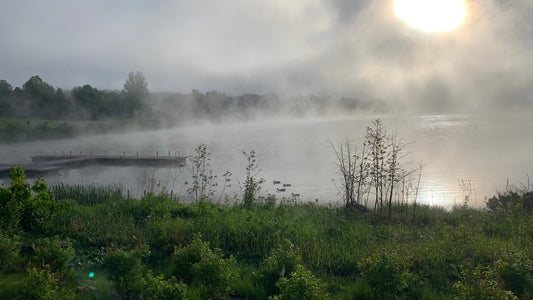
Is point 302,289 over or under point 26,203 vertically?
under

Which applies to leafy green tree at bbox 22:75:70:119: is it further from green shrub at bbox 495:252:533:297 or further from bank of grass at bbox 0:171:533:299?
green shrub at bbox 495:252:533:297

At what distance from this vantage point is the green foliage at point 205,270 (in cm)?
→ 381

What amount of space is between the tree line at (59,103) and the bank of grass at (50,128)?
110 inches

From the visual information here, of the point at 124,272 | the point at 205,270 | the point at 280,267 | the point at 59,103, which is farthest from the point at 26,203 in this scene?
the point at 59,103

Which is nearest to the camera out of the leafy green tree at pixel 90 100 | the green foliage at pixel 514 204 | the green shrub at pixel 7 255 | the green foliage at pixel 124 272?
the green foliage at pixel 124 272

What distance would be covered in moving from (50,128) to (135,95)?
2722 cm

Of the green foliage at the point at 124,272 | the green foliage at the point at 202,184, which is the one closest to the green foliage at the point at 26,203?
the green foliage at the point at 124,272

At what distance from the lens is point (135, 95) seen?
71062 mm

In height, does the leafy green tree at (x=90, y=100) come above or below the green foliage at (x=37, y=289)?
above

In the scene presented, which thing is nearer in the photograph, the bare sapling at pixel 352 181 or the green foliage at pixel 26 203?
the green foliage at pixel 26 203

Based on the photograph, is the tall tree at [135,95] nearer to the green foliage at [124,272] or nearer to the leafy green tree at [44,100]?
the leafy green tree at [44,100]

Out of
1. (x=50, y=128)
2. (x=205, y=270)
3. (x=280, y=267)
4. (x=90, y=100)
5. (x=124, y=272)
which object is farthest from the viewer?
(x=90, y=100)

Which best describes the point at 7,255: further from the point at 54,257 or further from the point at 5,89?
the point at 5,89

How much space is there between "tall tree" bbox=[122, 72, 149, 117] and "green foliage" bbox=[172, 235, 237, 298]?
64669 millimetres
